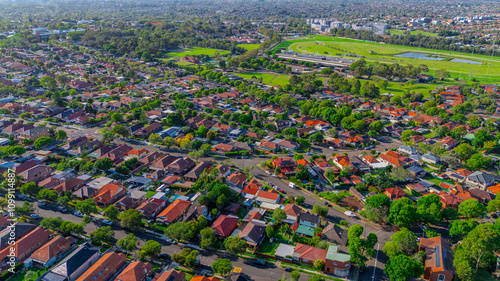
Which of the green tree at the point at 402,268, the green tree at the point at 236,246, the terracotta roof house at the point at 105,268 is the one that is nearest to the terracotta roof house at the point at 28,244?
the terracotta roof house at the point at 105,268

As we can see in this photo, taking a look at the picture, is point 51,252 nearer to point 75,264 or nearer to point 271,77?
point 75,264

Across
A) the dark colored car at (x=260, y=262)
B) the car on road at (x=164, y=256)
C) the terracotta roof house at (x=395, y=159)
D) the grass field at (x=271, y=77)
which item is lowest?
the dark colored car at (x=260, y=262)

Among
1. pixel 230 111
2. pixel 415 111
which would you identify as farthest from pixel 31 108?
pixel 415 111

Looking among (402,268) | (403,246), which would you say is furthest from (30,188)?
(403,246)

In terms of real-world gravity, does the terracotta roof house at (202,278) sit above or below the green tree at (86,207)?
below

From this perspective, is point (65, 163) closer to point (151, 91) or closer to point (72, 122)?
point (72, 122)

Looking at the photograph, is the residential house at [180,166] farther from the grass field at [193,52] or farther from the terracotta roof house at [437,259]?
the grass field at [193,52]

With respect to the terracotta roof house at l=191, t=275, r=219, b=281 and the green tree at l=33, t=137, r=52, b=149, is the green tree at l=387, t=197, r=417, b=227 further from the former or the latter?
the green tree at l=33, t=137, r=52, b=149
